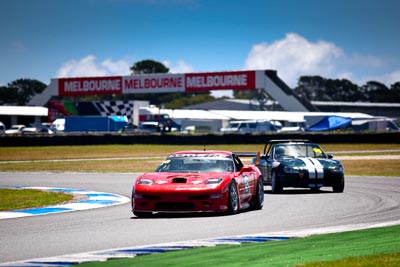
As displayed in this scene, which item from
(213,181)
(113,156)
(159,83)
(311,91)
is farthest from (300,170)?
(311,91)

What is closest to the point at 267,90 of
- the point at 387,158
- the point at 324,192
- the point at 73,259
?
the point at 387,158

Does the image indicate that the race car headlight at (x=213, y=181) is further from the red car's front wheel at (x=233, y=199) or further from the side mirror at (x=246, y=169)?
the side mirror at (x=246, y=169)

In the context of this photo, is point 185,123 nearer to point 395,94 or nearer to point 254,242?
point 254,242

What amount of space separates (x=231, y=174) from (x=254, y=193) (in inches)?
36.8

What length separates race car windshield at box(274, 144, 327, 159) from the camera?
20.1 meters

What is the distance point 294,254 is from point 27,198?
35.5 ft

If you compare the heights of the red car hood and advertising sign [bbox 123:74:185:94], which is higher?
advertising sign [bbox 123:74:185:94]

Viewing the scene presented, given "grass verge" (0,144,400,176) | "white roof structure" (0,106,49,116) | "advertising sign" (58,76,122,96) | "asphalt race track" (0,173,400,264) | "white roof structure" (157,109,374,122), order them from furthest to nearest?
1. "advertising sign" (58,76,122,96)
2. "white roof structure" (0,106,49,116)
3. "white roof structure" (157,109,374,122)
4. "grass verge" (0,144,400,176)
5. "asphalt race track" (0,173,400,264)

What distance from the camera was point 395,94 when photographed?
17150 cm

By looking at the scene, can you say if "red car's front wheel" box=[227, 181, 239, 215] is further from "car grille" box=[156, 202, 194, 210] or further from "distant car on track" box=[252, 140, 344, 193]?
"distant car on track" box=[252, 140, 344, 193]

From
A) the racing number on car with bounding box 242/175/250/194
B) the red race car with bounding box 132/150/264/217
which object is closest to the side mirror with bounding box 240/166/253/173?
the red race car with bounding box 132/150/264/217

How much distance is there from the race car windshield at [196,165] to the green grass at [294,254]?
4499 millimetres

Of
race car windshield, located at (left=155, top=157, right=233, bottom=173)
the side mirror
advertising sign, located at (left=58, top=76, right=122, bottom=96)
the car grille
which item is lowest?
the car grille

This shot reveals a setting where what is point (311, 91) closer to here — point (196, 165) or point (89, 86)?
point (89, 86)
